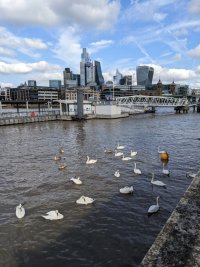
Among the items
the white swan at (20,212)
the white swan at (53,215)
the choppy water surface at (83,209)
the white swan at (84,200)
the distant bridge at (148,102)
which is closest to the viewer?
the choppy water surface at (83,209)

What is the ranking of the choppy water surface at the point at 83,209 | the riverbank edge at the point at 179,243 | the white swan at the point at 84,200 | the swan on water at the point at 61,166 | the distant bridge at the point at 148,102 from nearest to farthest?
1. the riverbank edge at the point at 179,243
2. the choppy water surface at the point at 83,209
3. the white swan at the point at 84,200
4. the swan on water at the point at 61,166
5. the distant bridge at the point at 148,102

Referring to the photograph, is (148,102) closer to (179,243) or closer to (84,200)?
(84,200)

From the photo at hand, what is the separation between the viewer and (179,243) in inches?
283

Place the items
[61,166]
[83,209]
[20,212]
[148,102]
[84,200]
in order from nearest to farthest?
[20,212] → [83,209] → [84,200] → [61,166] → [148,102]

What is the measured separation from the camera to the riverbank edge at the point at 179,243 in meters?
6.43

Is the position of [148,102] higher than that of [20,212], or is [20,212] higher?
[148,102]

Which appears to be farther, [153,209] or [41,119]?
[41,119]

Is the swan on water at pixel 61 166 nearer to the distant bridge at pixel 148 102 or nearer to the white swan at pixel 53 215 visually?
the white swan at pixel 53 215

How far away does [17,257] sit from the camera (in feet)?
35.0

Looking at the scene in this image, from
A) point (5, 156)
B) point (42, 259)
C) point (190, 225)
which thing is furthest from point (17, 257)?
point (5, 156)

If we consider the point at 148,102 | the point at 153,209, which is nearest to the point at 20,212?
the point at 153,209

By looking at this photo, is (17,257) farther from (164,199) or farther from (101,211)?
(164,199)

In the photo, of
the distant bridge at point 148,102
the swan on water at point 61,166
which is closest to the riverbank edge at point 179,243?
the swan on water at point 61,166

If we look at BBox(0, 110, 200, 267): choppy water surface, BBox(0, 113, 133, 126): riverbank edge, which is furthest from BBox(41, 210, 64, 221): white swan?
BBox(0, 113, 133, 126): riverbank edge
